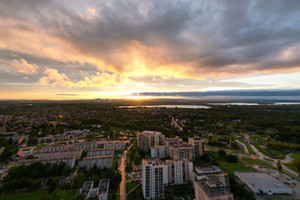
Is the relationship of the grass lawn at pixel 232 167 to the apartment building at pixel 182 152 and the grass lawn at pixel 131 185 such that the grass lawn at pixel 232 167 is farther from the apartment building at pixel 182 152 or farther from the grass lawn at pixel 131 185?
the grass lawn at pixel 131 185

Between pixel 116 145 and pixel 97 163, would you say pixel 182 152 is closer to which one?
pixel 97 163

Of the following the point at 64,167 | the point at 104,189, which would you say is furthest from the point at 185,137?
the point at 64,167

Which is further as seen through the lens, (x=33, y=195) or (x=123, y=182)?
(x=123, y=182)

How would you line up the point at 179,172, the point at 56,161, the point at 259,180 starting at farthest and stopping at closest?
the point at 56,161, the point at 259,180, the point at 179,172

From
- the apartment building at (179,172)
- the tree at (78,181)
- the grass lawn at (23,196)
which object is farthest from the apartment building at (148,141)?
the grass lawn at (23,196)

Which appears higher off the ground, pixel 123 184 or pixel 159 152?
pixel 159 152

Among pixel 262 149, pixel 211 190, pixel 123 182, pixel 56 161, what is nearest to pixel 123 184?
pixel 123 182

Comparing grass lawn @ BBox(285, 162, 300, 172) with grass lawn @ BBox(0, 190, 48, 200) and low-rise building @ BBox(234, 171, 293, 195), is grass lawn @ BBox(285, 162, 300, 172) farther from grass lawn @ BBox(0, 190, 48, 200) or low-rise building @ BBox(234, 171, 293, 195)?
grass lawn @ BBox(0, 190, 48, 200)
